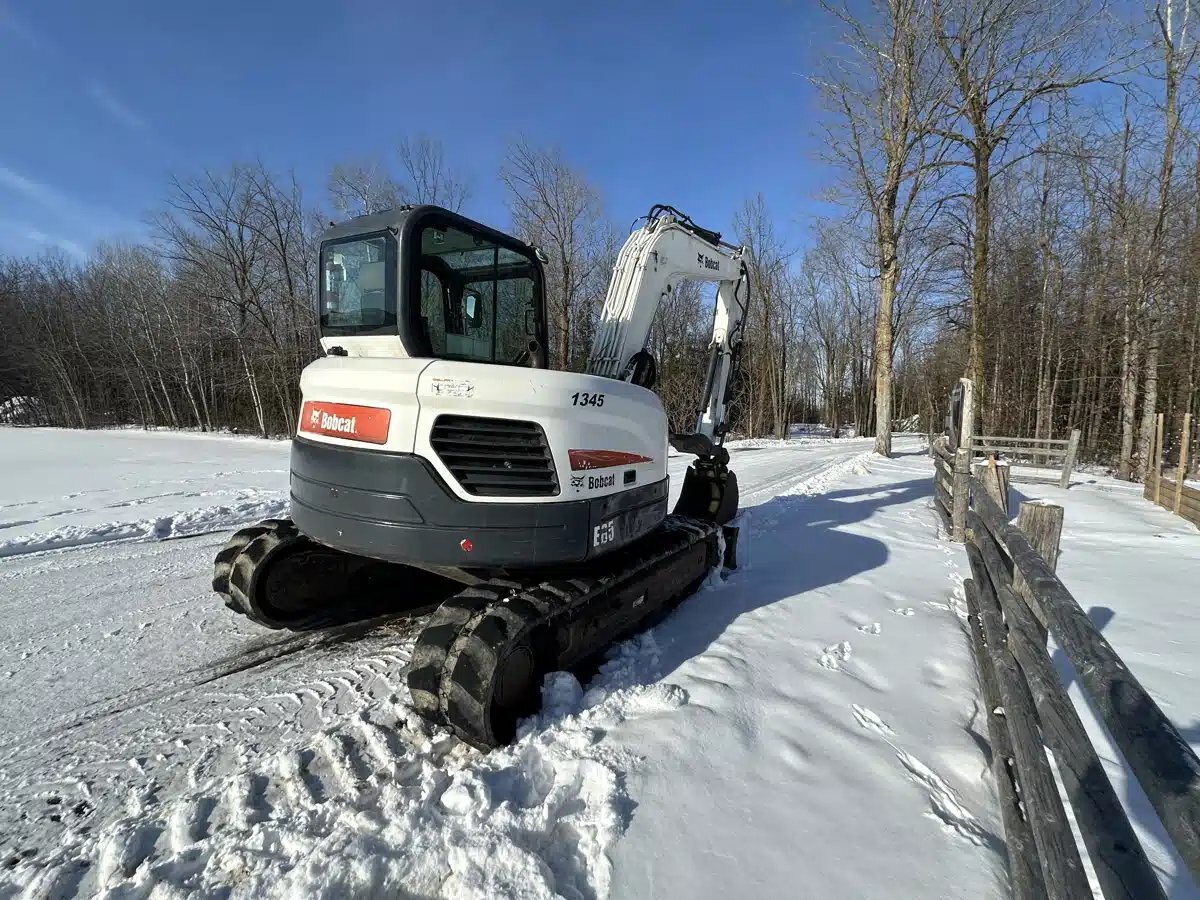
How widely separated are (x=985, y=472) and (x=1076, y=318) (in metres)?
18.4

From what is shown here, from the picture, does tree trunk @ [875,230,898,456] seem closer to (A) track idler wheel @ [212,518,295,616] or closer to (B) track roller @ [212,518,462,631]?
(B) track roller @ [212,518,462,631]

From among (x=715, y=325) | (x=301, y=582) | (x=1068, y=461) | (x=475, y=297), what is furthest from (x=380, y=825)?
(x=1068, y=461)

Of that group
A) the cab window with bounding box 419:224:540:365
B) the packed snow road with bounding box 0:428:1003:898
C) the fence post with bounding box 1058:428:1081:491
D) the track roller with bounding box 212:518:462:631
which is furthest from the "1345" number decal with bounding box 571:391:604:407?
the fence post with bounding box 1058:428:1081:491

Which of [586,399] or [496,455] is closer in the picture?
[496,455]

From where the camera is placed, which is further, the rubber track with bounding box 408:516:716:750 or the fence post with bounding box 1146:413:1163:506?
the fence post with bounding box 1146:413:1163:506

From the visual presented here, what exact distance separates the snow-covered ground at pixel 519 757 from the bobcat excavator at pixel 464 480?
32 centimetres

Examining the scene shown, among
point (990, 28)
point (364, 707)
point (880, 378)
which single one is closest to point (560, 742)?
point (364, 707)

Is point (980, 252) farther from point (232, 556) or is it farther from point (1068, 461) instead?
point (232, 556)

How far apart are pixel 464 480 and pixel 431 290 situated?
1262 millimetres

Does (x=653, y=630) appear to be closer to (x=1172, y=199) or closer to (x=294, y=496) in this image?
(x=294, y=496)

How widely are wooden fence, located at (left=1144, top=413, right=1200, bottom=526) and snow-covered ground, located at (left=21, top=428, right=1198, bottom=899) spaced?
5.95 m

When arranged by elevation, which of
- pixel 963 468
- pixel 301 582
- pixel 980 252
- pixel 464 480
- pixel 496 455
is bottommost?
pixel 301 582

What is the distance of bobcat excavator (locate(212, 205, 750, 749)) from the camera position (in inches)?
115

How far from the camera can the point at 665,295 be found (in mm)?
5273
